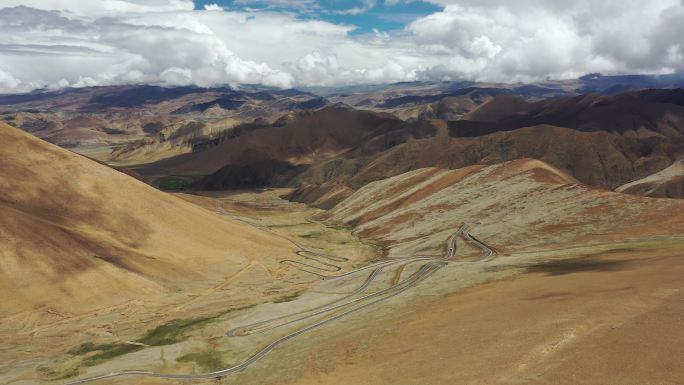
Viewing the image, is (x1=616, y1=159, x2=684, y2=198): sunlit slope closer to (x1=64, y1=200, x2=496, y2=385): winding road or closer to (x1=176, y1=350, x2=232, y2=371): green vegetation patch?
(x1=64, y1=200, x2=496, y2=385): winding road

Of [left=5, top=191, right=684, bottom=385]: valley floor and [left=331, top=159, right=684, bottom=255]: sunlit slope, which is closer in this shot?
[left=5, top=191, right=684, bottom=385]: valley floor

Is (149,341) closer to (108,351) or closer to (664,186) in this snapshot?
(108,351)

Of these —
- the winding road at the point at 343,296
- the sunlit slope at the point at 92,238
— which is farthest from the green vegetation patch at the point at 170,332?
the sunlit slope at the point at 92,238

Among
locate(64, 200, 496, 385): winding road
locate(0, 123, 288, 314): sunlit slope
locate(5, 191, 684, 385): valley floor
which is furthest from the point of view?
locate(0, 123, 288, 314): sunlit slope

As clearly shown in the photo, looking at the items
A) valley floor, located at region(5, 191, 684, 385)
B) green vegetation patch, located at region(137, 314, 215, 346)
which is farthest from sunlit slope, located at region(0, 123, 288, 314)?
green vegetation patch, located at region(137, 314, 215, 346)

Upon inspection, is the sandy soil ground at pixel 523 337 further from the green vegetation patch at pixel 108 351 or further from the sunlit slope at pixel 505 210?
the sunlit slope at pixel 505 210

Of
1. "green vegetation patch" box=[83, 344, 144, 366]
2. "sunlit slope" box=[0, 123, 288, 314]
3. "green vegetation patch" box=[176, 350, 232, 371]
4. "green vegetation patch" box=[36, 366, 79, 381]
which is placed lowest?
"green vegetation patch" box=[83, 344, 144, 366]

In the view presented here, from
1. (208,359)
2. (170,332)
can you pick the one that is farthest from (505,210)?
(208,359)
